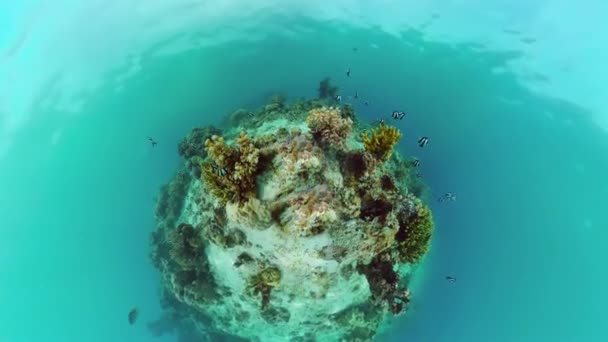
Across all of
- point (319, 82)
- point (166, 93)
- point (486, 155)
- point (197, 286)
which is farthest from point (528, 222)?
point (166, 93)

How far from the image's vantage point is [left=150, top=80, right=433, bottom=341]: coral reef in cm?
859

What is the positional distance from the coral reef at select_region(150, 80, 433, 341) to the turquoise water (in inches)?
202

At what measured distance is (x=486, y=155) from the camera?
18.2 m

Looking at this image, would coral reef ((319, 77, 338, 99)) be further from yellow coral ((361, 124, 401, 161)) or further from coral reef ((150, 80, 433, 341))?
yellow coral ((361, 124, 401, 161))

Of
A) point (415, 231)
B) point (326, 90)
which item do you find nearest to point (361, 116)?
point (326, 90)

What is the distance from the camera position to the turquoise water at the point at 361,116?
17.1 meters

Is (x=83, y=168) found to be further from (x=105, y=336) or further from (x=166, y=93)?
(x=105, y=336)

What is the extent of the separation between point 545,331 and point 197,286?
15288mm

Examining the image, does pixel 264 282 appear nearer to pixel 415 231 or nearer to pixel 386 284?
pixel 386 284

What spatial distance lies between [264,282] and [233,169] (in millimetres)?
3074

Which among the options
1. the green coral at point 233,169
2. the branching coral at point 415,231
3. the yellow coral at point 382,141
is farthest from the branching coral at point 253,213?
the branching coral at point 415,231

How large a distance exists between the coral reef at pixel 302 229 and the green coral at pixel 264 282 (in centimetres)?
3

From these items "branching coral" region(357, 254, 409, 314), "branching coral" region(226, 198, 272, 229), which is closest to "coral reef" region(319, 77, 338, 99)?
"branching coral" region(357, 254, 409, 314)

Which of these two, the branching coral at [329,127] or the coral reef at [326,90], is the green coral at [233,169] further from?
the coral reef at [326,90]
